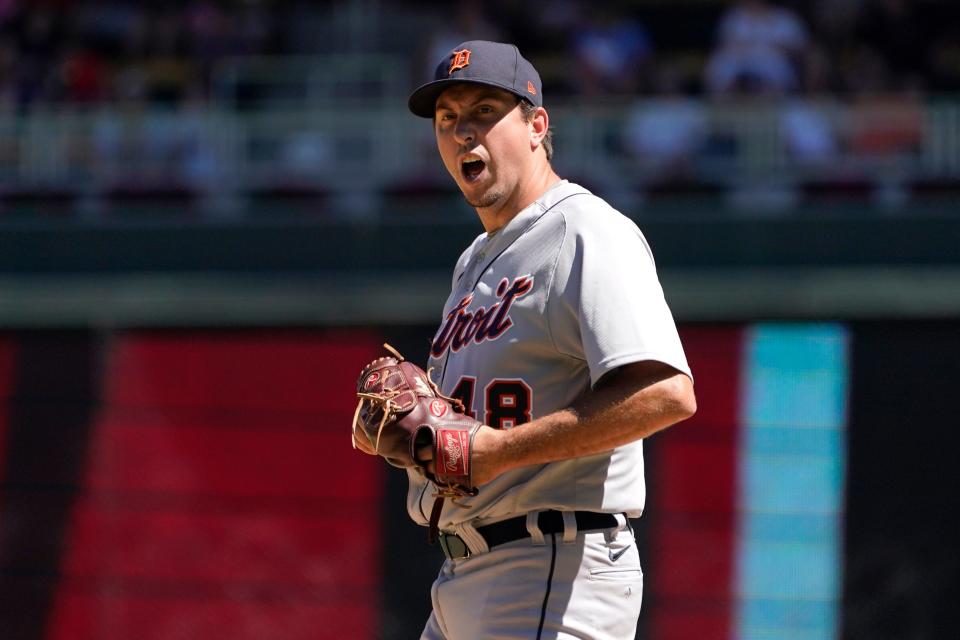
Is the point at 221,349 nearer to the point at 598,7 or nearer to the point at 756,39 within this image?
the point at 756,39

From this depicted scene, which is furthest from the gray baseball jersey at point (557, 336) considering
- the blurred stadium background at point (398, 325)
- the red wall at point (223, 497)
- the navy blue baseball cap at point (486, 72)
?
the red wall at point (223, 497)

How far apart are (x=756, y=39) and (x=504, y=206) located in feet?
20.8

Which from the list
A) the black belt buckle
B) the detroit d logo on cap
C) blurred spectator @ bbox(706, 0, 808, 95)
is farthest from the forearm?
blurred spectator @ bbox(706, 0, 808, 95)

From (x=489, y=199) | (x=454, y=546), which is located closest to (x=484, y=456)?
(x=454, y=546)

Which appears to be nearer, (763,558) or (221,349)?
(763,558)

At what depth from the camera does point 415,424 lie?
2.59 metres

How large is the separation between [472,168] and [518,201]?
124 millimetres

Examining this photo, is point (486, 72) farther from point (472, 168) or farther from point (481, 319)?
point (481, 319)

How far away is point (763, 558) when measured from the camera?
19.6 feet

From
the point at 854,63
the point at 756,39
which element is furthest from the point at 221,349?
the point at 854,63

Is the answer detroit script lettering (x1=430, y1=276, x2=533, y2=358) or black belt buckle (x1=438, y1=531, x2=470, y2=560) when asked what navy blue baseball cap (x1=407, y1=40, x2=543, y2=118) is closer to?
detroit script lettering (x1=430, y1=276, x2=533, y2=358)

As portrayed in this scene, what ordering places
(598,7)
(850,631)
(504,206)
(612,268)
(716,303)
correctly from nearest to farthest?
(612,268) < (504,206) < (850,631) < (716,303) < (598,7)

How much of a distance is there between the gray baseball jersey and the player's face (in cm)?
8

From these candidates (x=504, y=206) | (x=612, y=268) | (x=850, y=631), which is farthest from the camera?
(x=850, y=631)
